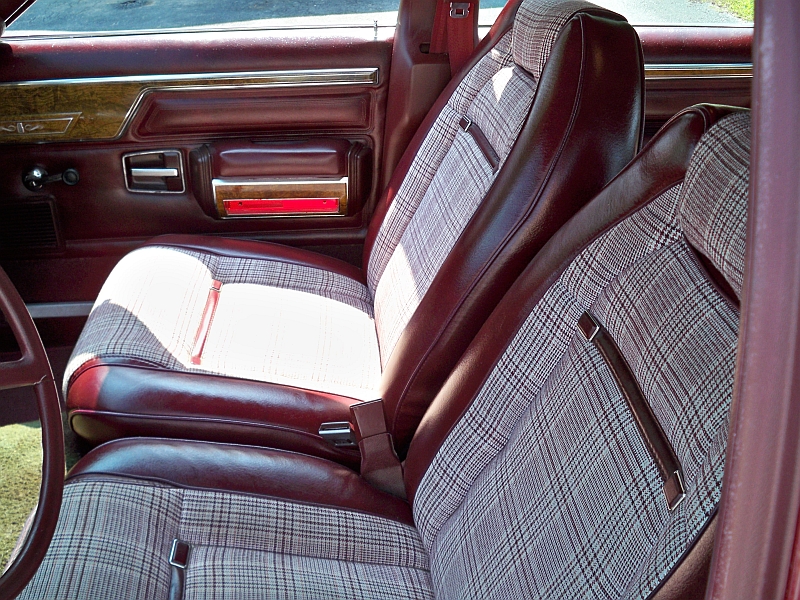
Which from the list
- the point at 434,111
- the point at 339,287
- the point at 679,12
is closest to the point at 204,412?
the point at 339,287

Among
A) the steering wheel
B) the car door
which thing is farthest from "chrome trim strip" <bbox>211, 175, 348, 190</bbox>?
the steering wheel

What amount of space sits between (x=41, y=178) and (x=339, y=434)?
1.06 m

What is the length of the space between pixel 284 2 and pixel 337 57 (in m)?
0.22

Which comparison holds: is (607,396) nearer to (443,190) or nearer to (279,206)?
(443,190)

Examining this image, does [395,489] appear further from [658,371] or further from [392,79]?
[392,79]

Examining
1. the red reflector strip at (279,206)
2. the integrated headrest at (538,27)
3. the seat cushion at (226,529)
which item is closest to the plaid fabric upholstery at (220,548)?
the seat cushion at (226,529)

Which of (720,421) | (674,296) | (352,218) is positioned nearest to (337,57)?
(352,218)

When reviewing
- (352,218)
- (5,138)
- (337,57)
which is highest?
(337,57)

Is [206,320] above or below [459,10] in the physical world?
below

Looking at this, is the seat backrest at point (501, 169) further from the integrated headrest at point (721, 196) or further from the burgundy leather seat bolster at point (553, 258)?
the integrated headrest at point (721, 196)

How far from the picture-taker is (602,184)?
101cm

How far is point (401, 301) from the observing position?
135 centimetres

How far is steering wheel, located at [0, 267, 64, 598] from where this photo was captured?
747 millimetres

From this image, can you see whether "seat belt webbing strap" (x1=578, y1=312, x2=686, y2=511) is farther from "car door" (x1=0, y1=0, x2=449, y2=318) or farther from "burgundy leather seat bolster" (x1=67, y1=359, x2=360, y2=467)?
"car door" (x1=0, y1=0, x2=449, y2=318)
